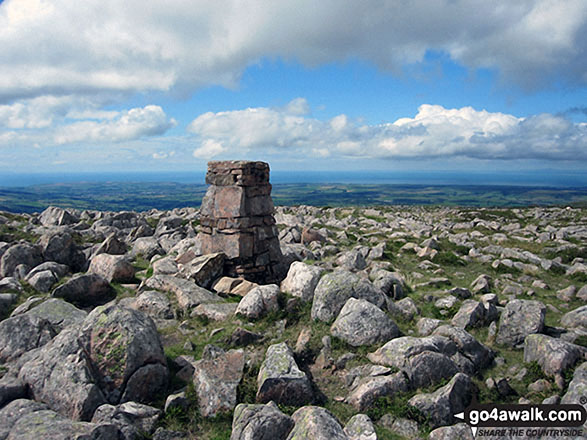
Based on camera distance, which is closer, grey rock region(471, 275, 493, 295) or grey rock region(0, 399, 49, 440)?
grey rock region(0, 399, 49, 440)

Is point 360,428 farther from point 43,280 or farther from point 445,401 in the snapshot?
point 43,280

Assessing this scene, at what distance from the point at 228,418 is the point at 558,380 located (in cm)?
726

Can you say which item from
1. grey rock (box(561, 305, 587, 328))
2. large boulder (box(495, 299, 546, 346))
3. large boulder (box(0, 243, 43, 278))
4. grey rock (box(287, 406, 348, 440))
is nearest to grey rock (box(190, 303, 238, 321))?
grey rock (box(287, 406, 348, 440))

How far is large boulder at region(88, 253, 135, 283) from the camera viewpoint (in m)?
16.4

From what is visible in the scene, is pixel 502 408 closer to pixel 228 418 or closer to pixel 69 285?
pixel 228 418

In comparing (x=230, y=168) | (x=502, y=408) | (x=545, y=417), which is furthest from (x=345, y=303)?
(x=230, y=168)

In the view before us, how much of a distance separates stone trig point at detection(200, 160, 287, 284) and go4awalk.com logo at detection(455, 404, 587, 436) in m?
10.6

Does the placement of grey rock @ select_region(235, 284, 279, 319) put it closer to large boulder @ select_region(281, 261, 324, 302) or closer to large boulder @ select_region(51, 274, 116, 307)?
large boulder @ select_region(281, 261, 324, 302)

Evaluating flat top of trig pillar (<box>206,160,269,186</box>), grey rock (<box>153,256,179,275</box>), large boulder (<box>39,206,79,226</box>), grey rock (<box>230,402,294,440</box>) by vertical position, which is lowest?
grey rock (<box>230,402,294,440</box>)

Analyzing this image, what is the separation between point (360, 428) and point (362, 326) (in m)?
3.32

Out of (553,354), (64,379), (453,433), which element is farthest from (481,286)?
(64,379)

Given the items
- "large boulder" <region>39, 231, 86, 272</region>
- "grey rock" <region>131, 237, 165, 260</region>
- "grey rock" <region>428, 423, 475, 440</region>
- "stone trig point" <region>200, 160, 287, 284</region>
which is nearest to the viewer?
"grey rock" <region>428, 423, 475, 440</region>

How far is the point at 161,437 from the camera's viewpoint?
681 cm

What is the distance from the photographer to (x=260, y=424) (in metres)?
6.49
